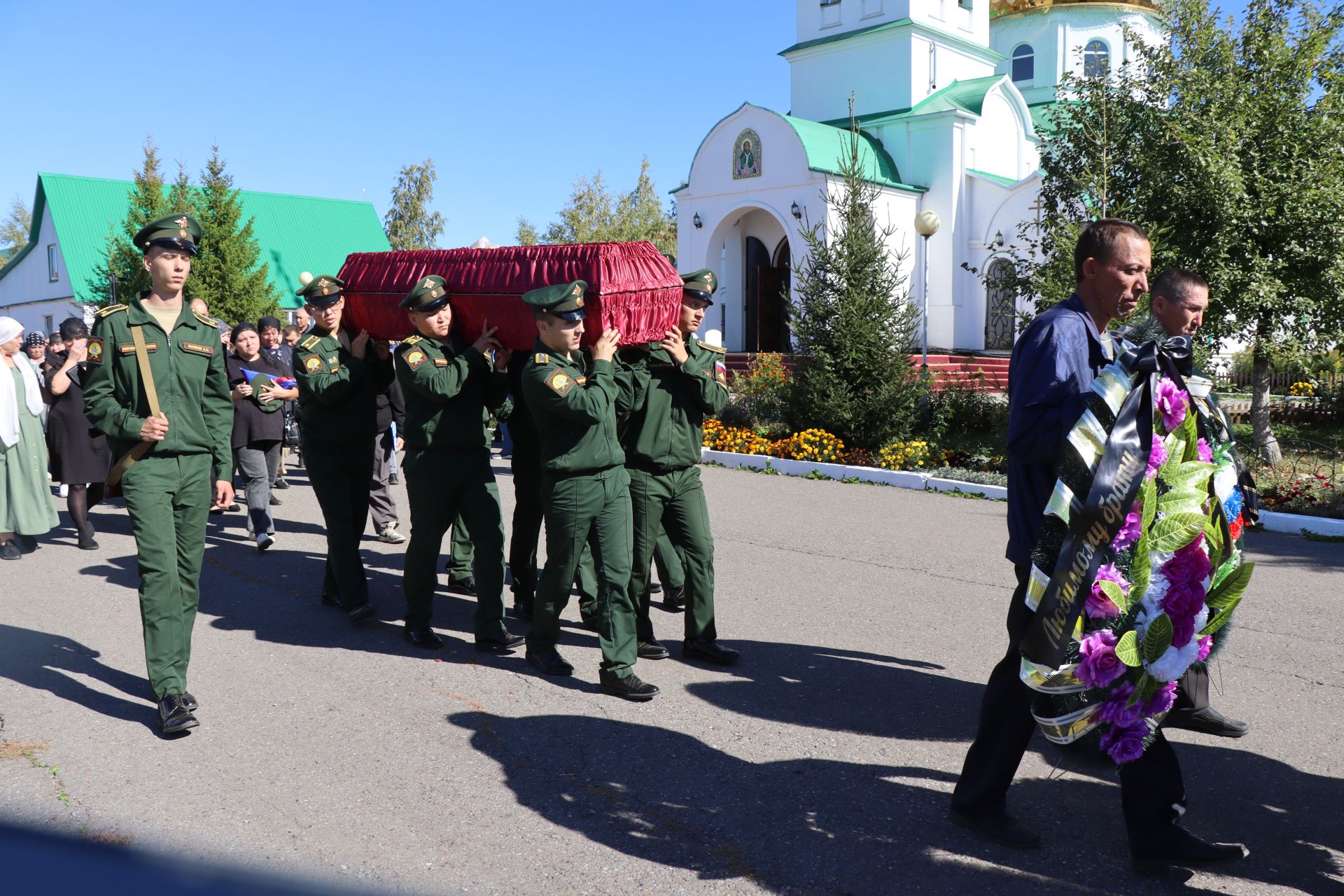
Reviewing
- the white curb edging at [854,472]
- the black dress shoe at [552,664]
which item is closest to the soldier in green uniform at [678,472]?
the black dress shoe at [552,664]

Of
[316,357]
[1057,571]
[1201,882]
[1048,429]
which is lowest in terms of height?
[1201,882]

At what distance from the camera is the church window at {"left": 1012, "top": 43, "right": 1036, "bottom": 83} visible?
104 feet

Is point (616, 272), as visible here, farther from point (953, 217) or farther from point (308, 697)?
point (953, 217)

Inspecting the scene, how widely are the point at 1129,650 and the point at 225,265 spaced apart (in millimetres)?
32748

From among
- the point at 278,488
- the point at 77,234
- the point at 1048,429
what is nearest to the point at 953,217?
the point at 278,488

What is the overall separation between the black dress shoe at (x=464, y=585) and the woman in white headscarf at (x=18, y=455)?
3778mm

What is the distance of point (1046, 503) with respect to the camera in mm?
3498

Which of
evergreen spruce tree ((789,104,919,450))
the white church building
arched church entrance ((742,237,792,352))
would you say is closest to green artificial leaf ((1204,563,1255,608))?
evergreen spruce tree ((789,104,919,450))

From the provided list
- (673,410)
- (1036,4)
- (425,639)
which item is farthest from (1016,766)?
(1036,4)

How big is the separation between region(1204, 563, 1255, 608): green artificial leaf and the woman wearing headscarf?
8.65 m

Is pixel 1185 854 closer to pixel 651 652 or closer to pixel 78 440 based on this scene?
pixel 651 652

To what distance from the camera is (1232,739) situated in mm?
4426

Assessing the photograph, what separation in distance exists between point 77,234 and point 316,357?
38602 mm

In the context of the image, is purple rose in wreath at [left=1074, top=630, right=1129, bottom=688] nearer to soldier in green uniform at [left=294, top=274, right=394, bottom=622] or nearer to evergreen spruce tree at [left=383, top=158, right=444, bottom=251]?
soldier in green uniform at [left=294, top=274, right=394, bottom=622]
